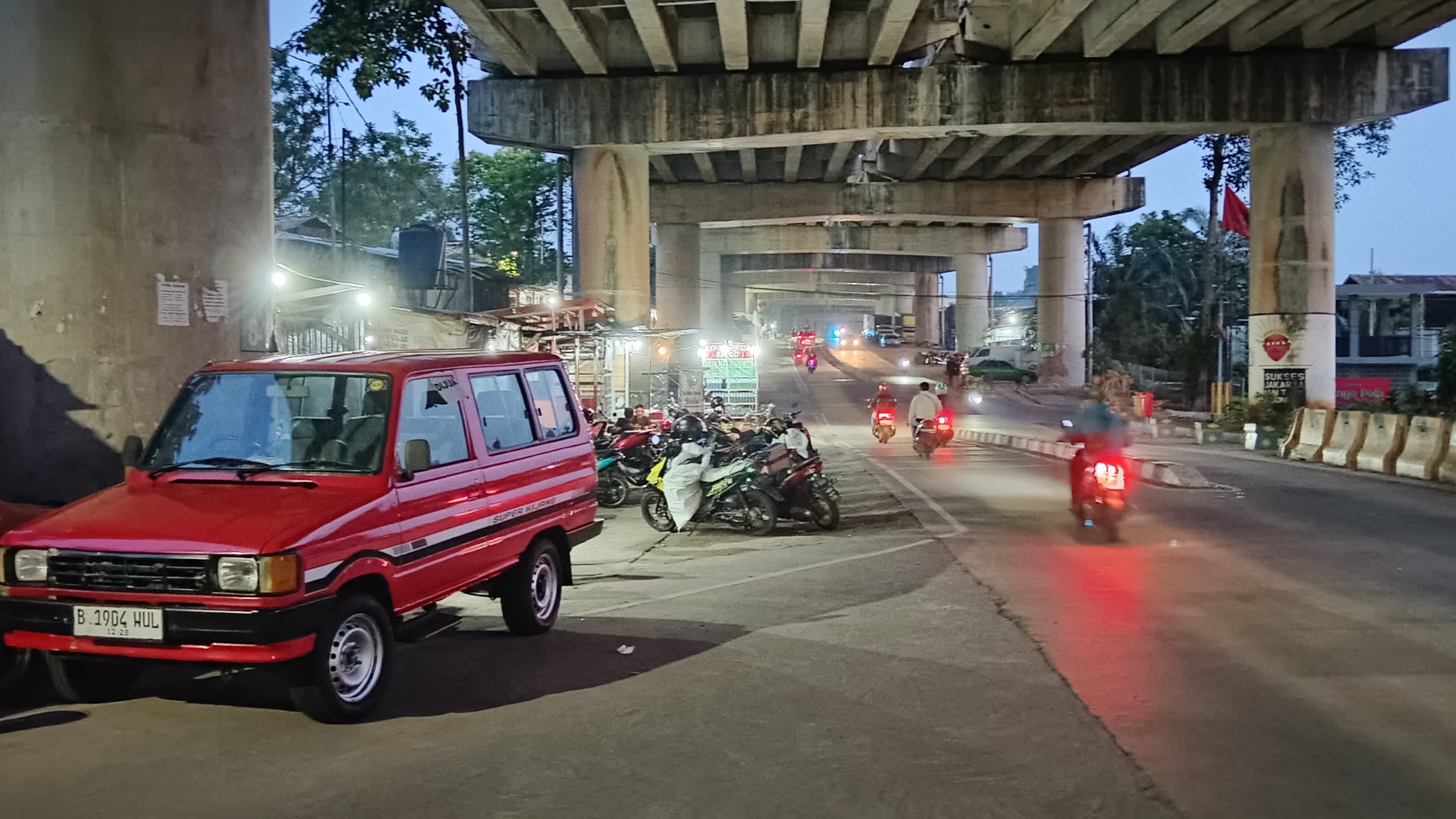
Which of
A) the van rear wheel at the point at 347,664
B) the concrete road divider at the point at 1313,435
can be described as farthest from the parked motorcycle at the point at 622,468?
the concrete road divider at the point at 1313,435

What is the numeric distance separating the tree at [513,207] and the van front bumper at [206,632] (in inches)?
2098

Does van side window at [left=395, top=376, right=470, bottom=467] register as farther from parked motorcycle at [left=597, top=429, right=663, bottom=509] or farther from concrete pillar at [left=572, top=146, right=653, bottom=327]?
concrete pillar at [left=572, top=146, right=653, bottom=327]

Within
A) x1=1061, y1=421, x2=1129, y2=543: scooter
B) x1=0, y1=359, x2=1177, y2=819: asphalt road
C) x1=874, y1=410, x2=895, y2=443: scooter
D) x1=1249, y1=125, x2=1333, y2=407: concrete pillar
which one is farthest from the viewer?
x1=874, y1=410, x2=895, y2=443: scooter

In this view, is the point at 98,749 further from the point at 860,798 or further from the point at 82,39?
the point at 82,39

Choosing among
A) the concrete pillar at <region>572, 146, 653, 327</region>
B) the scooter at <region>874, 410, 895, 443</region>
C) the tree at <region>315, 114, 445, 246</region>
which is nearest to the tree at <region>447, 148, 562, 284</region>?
the tree at <region>315, 114, 445, 246</region>

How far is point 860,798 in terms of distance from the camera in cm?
496

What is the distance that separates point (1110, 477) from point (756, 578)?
4341 millimetres

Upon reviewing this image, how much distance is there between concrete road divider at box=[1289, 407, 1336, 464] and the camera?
2195 centimetres

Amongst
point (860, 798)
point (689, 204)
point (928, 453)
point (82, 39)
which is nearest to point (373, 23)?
point (689, 204)

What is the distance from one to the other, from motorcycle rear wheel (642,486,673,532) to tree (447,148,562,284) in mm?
44811

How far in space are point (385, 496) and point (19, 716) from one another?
226 cm

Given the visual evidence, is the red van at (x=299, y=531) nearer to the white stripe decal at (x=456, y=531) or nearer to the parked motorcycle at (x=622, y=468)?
the white stripe decal at (x=456, y=531)

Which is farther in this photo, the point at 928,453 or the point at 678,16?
the point at 678,16

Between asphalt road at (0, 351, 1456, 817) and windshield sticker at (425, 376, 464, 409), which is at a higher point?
windshield sticker at (425, 376, 464, 409)
